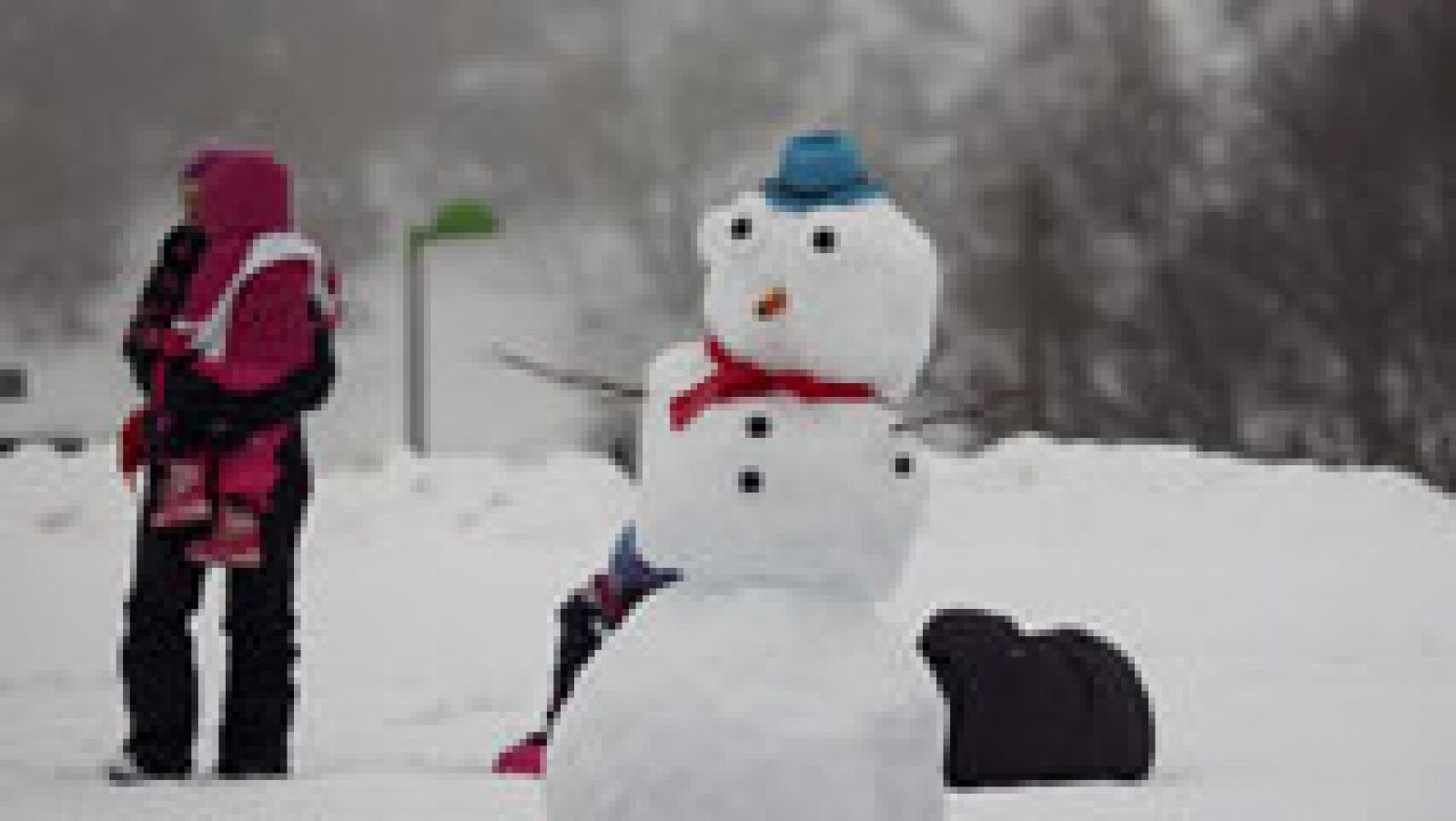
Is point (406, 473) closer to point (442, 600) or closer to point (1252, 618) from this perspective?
→ point (442, 600)

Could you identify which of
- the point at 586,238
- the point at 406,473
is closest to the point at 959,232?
the point at 586,238

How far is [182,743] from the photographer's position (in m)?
5.14

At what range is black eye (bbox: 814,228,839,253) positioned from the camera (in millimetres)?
3059

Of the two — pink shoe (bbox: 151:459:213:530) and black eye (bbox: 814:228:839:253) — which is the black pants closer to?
pink shoe (bbox: 151:459:213:530)

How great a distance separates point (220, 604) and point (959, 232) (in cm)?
2055

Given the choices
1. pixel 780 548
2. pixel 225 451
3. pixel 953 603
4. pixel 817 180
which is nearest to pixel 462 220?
pixel 953 603

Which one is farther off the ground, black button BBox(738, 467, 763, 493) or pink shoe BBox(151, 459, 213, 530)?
black button BBox(738, 467, 763, 493)

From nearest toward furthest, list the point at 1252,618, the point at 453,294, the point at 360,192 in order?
1. the point at 1252,618
2. the point at 453,294
3. the point at 360,192

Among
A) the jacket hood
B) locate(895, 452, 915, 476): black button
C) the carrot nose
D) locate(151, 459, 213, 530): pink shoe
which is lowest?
locate(151, 459, 213, 530): pink shoe

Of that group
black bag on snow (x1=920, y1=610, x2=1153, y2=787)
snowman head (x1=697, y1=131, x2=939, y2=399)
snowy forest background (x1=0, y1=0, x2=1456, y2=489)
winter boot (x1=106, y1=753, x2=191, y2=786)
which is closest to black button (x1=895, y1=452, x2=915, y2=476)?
snowman head (x1=697, y1=131, x2=939, y2=399)

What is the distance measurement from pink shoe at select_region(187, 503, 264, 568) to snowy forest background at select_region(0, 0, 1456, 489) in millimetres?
18691

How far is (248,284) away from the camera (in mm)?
5152

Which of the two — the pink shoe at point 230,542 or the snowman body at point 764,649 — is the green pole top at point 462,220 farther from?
the snowman body at point 764,649

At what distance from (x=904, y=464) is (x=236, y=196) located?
2.62 m
